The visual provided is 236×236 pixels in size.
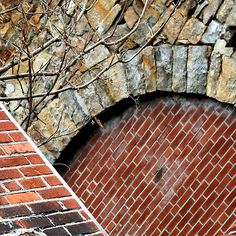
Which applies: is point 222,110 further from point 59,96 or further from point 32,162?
point 32,162

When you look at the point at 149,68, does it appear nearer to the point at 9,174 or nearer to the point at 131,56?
the point at 131,56

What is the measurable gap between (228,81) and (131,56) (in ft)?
4.20

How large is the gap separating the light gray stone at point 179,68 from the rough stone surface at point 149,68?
10.4 inches

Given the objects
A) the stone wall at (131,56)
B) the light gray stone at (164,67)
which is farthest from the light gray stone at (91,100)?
the light gray stone at (164,67)

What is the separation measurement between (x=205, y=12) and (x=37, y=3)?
2.37m

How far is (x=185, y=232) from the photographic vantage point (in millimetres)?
7965

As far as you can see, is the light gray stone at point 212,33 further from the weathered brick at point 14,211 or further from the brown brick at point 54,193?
the weathered brick at point 14,211

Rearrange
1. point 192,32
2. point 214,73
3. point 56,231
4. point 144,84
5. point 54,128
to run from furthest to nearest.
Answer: point 54,128
point 144,84
point 192,32
point 214,73
point 56,231

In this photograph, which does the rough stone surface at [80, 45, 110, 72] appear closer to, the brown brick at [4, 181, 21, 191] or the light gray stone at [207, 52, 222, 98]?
the light gray stone at [207, 52, 222, 98]

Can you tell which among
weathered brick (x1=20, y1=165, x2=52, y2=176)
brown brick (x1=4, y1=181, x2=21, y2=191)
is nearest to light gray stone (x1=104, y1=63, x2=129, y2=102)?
weathered brick (x1=20, y1=165, x2=52, y2=176)

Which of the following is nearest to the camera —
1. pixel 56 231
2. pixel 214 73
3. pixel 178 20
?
pixel 56 231

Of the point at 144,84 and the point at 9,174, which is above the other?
the point at 144,84

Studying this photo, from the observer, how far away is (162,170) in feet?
27.3

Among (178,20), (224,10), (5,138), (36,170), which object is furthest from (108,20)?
(36,170)
